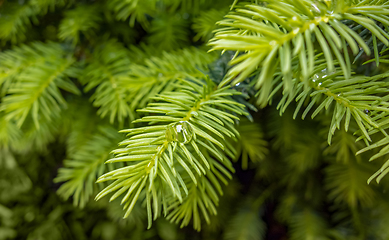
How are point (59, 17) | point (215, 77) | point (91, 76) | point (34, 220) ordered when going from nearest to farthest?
point (215, 77) < point (91, 76) < point (59, 17) < point (34, 220)

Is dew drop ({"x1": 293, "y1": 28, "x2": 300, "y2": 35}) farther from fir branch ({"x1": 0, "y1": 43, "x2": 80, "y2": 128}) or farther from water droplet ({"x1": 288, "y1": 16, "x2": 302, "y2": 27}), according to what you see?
fir branch ({"x1": 0, "y1": 43, "x2": 80, "y2": 128})

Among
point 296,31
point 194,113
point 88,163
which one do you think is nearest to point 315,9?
point 296,31

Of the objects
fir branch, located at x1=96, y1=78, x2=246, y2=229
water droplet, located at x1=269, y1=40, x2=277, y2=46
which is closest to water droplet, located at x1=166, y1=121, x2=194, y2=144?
fir branch, located at x1=96, y1=78, x2=246, y2=229

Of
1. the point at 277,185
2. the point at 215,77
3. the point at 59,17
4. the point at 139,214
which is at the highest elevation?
the point at 59,17

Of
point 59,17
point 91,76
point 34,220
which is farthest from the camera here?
point 34,220

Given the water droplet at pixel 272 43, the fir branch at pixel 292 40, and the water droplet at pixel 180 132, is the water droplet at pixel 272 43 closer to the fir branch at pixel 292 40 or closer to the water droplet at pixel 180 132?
the fir branch at pixel 292 40

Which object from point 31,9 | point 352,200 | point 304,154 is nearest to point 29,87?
point 31,9

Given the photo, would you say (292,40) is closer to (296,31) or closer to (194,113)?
(296,31)

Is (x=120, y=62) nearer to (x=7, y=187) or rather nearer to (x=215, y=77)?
(x=215, y=77)
